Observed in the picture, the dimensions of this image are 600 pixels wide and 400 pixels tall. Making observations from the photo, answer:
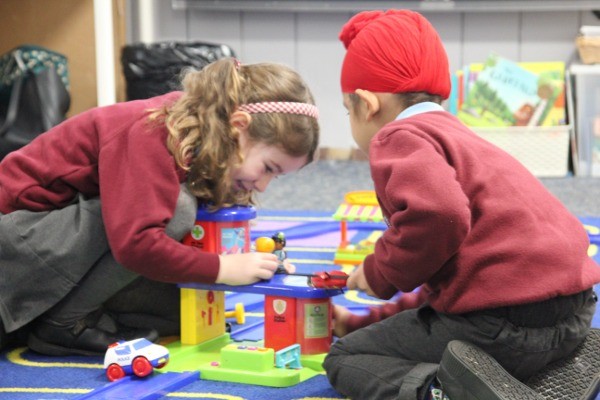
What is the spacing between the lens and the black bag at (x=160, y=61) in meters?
3.18

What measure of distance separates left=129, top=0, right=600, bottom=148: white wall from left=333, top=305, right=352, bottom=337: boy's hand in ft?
7.45

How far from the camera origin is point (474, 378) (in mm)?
956

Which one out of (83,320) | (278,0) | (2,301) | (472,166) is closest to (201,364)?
(83,320)

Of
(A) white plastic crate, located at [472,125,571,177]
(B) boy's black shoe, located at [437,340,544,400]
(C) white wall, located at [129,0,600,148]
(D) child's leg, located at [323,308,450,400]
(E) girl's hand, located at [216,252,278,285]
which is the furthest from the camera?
(C) white wall, located at [129,0,600,148]

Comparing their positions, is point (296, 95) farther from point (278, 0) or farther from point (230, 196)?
point (278, 0)

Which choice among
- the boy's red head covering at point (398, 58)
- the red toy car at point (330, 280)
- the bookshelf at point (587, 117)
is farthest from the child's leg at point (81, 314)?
the bookshelf at point (587, 117)

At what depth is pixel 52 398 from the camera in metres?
1.14

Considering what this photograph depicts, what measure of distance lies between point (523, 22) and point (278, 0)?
94 cm

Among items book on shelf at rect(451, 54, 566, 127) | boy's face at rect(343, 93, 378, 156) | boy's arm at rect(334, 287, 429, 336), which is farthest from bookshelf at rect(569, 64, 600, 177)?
boy's face at rect(343, 93, 378, 156)

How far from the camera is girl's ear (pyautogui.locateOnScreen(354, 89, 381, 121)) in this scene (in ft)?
3.95

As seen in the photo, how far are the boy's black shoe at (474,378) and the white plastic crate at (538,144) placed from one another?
226 cm

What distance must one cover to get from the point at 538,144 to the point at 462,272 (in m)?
2.25

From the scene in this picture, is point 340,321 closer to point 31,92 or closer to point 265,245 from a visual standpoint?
point 265,245

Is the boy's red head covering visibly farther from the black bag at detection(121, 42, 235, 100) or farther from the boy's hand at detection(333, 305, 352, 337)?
the black bag at detection(121, 42, 235, 100)
